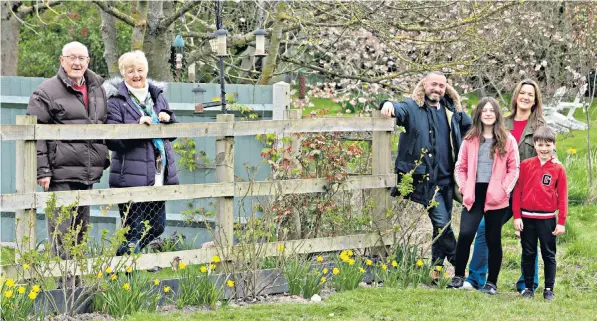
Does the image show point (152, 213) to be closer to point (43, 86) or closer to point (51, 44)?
point (43, 86)

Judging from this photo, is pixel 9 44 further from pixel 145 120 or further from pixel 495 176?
pixel 495 176

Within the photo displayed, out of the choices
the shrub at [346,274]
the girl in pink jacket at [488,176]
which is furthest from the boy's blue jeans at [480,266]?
the shrub at [346,274]

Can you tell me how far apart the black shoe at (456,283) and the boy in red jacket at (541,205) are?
0.47 meters

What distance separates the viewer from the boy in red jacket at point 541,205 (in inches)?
277

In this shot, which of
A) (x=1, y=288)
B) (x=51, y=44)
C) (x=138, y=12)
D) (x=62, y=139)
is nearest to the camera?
(x=1, y=288)

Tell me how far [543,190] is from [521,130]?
24.2 inches

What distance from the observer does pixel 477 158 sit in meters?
7.21

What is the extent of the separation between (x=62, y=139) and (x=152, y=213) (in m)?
1.20

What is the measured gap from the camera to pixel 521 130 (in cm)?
744

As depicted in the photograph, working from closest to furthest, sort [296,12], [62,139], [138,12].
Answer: [62,139] < [138,12] < [296,12]

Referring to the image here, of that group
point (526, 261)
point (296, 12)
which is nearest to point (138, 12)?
point (296, 12)

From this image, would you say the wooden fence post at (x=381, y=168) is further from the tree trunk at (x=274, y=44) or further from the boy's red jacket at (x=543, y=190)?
the tree trunk at (x=274, y=44)

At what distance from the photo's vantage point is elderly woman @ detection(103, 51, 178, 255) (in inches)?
271

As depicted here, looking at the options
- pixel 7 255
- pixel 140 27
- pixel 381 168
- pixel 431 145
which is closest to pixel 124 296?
pixel 7 255
